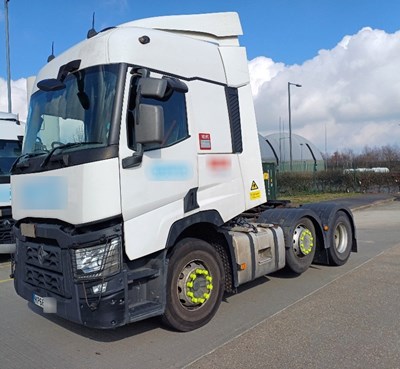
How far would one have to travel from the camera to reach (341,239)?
784cm

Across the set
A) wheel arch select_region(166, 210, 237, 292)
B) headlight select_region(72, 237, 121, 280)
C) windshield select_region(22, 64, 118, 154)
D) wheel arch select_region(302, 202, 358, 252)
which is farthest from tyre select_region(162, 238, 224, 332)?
wheel arch select_region(302, 202, 358, 252)

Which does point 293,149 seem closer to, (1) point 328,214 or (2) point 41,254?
(1) point 328,214

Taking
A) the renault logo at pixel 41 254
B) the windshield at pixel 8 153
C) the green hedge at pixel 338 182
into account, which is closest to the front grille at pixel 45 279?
the renault logo at pixel 41 254

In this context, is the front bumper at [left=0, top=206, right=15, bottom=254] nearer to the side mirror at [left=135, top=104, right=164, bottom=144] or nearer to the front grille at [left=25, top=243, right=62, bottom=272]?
the front grille at [left=25, top=243, right=62, bottom=272]

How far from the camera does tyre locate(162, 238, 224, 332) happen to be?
4527 millimetres

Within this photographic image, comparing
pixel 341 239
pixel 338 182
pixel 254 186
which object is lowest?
pixel 338 182

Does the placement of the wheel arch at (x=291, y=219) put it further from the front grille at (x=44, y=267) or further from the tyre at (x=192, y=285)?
the front grille at (x=44, y=267)

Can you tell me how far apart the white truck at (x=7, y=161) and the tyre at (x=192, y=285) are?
4.06 meters

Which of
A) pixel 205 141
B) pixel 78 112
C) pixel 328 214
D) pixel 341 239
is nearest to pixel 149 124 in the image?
pixel 78 112

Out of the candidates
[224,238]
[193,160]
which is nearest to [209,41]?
[193,160]

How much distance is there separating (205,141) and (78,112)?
4.71 feet

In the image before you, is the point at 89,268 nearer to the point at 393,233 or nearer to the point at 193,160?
the point at 193,160

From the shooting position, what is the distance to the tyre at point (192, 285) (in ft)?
14.9

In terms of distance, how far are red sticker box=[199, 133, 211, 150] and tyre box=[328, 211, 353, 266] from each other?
351cm
